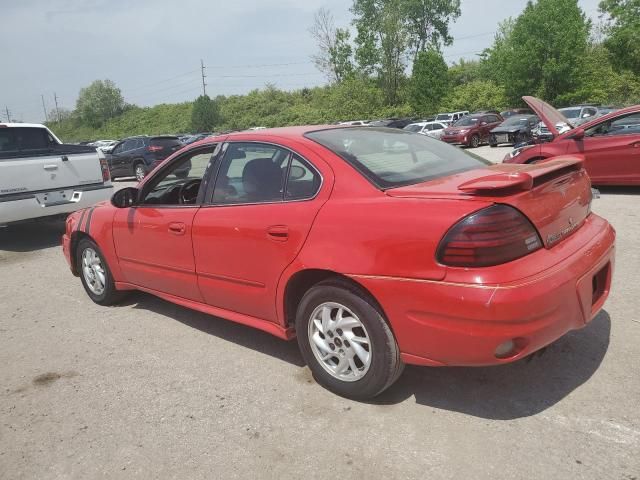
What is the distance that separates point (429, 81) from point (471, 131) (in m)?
24.2

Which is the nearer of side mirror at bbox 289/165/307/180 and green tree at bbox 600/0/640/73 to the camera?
side mirror at bbox 289/165/307/180

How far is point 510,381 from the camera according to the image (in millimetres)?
3090

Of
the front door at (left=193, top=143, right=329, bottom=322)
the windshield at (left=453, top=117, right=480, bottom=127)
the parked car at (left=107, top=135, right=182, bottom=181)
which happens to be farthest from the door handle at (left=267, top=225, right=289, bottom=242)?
the windshield at (left=453, top=117, right=480, bottom=127)

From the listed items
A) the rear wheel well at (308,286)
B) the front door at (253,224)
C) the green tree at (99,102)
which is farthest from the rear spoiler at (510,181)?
the green tree at (99,102)

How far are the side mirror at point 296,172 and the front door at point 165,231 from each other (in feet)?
2.85

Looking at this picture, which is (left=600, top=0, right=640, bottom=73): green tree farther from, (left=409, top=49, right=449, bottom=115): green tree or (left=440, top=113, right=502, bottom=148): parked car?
(left=440, top=113, right=502, bottom=148): parked car

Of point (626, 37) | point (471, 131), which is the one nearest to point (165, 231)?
point (471, 131)

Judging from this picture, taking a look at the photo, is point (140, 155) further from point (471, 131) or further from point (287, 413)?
point (287, 413)

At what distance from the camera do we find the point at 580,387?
9.69 feet

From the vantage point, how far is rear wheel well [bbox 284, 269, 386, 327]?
282 cm

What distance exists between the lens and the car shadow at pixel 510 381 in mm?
2861

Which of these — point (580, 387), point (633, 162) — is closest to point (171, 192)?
point (580, 387)

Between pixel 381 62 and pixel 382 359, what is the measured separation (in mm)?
55691

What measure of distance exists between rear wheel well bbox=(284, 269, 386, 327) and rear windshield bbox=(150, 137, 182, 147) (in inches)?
660
